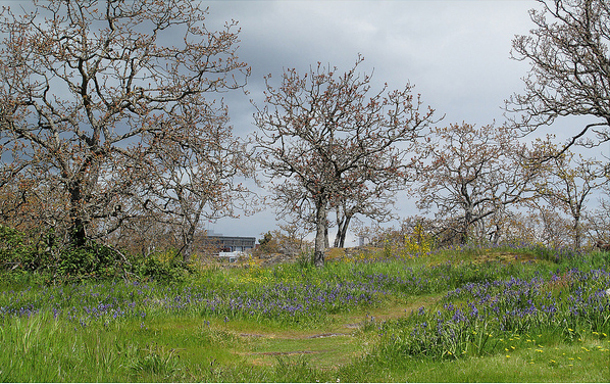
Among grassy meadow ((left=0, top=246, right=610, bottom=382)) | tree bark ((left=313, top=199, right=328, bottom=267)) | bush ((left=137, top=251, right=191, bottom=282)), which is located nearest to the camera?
grassy meadow ((left=0, top=246, right=610, bottom=382))

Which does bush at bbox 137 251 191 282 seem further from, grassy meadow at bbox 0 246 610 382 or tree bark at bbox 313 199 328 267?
tree bark at bbox 313 199 328 267

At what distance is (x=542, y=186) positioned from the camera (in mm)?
24422

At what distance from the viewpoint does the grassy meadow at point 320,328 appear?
5.33 meters

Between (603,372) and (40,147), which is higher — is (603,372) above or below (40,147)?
below

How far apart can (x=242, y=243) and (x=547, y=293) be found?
79.5 metres

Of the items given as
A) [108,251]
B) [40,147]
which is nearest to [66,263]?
[108,251]

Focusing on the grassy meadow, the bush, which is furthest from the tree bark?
the bush

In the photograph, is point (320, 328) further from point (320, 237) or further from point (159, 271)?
point (320, 237)

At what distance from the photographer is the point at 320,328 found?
29.6 feet

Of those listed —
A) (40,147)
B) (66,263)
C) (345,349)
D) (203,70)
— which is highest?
(203,70)

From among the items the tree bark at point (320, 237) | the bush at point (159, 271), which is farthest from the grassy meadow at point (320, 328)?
the tree bark at point (320, 237)

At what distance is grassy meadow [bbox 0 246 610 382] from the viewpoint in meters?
5.33

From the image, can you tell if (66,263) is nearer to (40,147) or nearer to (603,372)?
(40,147)

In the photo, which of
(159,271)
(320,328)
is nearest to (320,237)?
(159,271)
